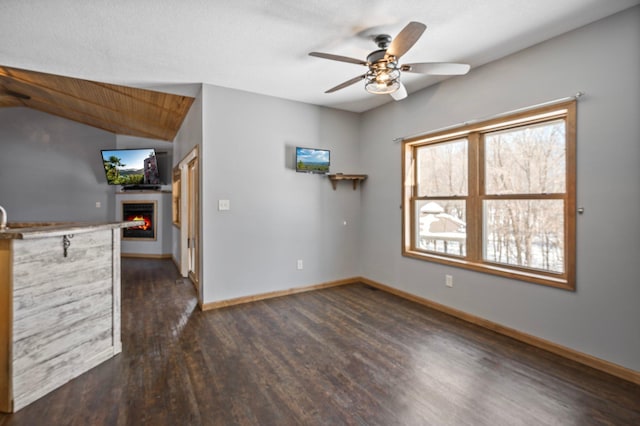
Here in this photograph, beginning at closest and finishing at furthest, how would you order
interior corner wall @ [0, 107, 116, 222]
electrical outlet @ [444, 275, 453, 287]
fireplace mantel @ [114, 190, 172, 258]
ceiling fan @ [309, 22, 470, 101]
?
ceiling fan @ [309, 22, 470, 101] → electrical outlet @ [444, 275, 453, 287] → interior corner wall @ [0, 107, 116, 222] → fireplace mantel @ [114, 190, 172, 258]

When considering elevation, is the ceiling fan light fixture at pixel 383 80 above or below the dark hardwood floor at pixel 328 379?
above

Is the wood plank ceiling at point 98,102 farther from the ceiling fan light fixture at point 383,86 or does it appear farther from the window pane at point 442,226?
the window pane at point 442,226

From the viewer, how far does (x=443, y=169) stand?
3.57 meters

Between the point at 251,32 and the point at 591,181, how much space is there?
2.96 m

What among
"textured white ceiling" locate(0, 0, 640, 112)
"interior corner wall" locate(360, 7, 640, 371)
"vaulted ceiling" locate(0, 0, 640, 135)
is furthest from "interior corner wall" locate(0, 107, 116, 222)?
"interior corner wall" locate(360, 7, 640, 371)

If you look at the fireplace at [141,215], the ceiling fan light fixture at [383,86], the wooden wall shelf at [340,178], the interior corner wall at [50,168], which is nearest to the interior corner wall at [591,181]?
the ceiling fan light fixture at [383,86]

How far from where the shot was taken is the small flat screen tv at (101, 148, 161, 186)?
636 cm

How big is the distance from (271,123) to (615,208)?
11.5ft

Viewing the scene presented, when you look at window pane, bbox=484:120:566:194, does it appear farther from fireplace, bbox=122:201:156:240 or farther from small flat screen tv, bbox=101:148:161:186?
fireplace, bbox=122:201:156:240

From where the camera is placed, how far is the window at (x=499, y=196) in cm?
251

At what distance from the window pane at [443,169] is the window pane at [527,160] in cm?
29

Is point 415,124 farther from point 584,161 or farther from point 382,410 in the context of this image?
point 382,410

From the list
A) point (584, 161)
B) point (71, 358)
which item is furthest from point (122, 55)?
point (584, 161)

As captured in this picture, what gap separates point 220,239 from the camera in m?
3.51
